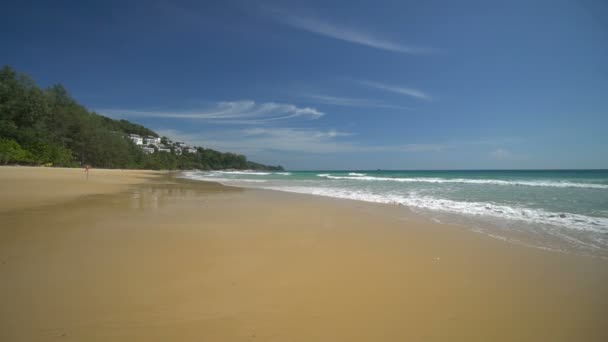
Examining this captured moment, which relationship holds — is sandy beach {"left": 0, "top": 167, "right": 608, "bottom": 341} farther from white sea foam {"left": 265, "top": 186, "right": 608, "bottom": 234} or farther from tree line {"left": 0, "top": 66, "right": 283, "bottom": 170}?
tree line {"left": 0, "top": 66, "right": 283, "bottom": 170}

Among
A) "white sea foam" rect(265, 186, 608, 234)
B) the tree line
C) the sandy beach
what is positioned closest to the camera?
the sandy beach

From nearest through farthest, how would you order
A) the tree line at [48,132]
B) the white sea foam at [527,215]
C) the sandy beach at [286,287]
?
the sandy beach at [286,287] → the white sea foam at [527,215] → the tree line at [48,132]

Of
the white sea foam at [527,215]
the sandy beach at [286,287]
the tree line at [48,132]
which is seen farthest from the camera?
the tree line at [48,132]

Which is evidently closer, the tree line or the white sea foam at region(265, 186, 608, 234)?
the white sea foam at region(265, 186, 608, 234)

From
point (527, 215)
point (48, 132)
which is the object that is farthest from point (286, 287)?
point (48, 132)

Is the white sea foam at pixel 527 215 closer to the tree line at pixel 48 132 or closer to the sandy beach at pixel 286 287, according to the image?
the sandy beach at pixel 286 287

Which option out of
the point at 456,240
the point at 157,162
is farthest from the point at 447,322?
the point at 157,162

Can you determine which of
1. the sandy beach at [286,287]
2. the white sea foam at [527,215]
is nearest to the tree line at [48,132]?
the sandy beach at [286,287]

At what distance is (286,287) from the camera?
2.81m

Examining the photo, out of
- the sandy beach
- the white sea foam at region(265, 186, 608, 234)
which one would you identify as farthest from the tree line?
the white sea foam at region(265, 186, 608, 234)

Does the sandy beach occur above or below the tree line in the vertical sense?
below

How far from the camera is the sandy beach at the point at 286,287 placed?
2.04 m

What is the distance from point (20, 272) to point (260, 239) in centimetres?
324

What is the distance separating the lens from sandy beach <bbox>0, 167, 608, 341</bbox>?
2045 millimetres
